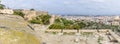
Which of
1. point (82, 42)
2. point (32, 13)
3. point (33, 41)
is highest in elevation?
point (33, 41)

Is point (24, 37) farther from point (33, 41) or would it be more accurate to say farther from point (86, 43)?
point (86, 43)

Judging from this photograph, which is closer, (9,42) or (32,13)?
(9,42)

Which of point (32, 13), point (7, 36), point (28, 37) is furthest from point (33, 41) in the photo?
point (32, 13)

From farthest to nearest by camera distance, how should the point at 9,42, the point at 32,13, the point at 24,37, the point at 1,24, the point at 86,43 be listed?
the point at 32,13 < the point at 86,43 < the point at 1,24 < the point at 24,37 < the point at 9,42

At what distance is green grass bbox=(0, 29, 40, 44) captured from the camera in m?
2.24

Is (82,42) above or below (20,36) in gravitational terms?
below

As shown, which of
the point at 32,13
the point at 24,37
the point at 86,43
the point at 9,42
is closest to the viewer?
the point at 9,42

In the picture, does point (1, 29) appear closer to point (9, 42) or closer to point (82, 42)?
point (9, 42)

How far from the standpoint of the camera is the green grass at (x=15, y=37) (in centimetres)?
224

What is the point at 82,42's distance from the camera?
31.6 ft

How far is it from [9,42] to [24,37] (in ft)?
0.57

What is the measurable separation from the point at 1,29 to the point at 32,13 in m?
49.5

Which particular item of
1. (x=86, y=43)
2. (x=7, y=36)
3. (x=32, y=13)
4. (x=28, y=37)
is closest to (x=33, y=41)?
(x=28, y=37)

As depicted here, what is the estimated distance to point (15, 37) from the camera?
7.60 feet
